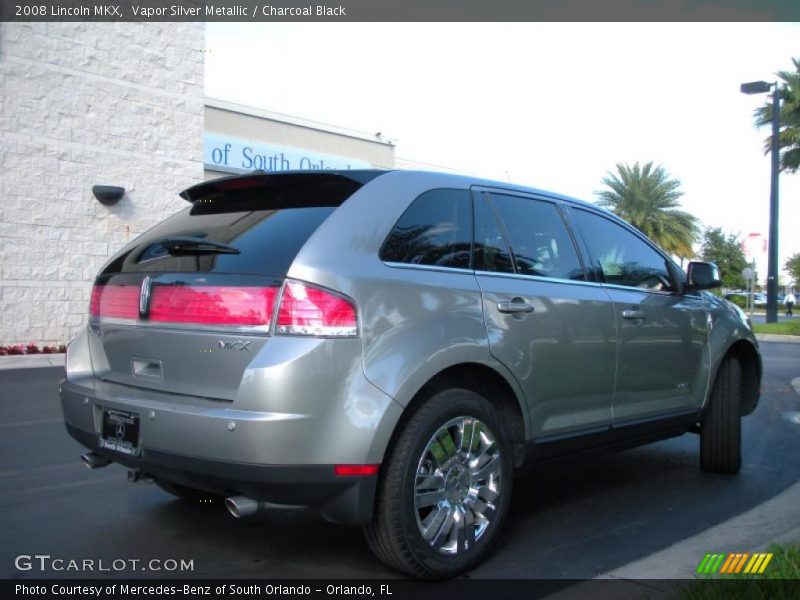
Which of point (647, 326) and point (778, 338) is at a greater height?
point (647, 326)

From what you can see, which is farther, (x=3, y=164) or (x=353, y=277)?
(x=3, y=164)

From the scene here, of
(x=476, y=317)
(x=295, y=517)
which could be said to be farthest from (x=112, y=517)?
(x=476, y=317)

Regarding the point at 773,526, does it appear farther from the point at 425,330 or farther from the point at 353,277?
the point at 353,277

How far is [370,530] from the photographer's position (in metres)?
3.34

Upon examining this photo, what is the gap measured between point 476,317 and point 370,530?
107cm

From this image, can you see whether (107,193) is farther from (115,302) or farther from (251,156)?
(115,302)

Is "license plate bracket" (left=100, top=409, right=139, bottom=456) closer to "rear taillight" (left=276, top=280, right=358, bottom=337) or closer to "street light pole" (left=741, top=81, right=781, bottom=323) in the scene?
Answer: "rear taillight" (left=276, top=280, right=358, bottom=337)

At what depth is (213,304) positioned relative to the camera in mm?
3318

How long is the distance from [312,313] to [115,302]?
3.96ft

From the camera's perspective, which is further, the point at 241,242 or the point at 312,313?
the point at 241,242

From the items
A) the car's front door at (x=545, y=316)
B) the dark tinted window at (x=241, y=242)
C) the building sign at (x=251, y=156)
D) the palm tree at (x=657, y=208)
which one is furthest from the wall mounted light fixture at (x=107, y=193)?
the palm tree at (x=657, y=208)

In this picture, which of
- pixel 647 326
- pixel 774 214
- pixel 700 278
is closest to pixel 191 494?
pixel 647 326

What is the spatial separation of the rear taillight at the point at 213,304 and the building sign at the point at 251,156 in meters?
15.1

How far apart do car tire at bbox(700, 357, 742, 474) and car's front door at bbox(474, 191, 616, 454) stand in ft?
4.89
